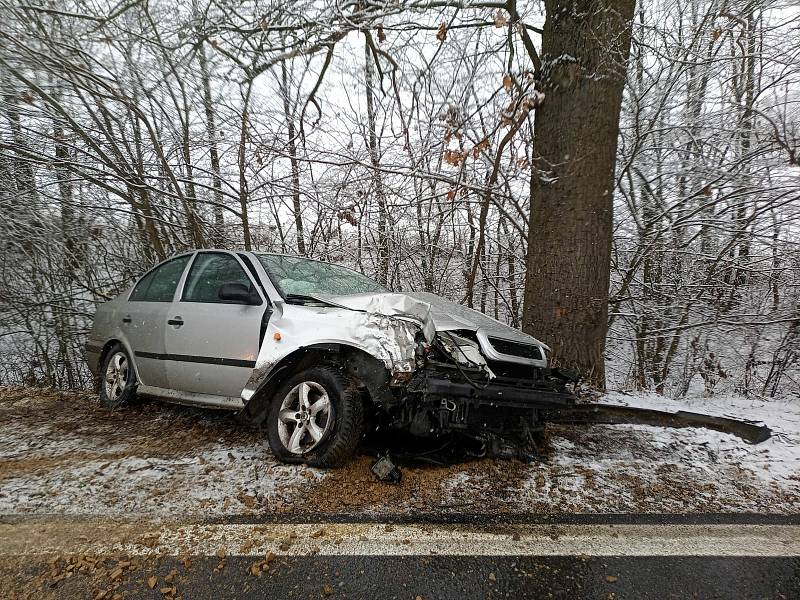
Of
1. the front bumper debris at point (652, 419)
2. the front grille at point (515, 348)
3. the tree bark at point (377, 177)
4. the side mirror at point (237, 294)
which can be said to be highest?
the tree bark at point (377, 177)

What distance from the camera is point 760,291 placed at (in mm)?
6824

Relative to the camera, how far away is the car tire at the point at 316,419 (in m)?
2.92

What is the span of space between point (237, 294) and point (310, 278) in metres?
0.70

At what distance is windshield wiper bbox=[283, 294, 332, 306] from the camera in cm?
349

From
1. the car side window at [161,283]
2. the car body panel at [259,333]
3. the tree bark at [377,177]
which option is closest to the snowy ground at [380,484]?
the car body panel at [259,333]

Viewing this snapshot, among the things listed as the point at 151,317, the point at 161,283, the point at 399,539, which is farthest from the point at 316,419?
the point at 161,283

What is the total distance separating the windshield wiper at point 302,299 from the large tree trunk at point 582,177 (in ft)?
8.39

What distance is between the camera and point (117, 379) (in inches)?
182

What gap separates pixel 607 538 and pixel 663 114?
6499mm

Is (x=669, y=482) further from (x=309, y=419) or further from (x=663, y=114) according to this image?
(x=663, y=114)

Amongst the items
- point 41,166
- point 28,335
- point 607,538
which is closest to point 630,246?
point 607,538

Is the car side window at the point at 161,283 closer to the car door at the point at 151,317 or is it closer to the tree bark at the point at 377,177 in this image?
the car door at the point at 151,317

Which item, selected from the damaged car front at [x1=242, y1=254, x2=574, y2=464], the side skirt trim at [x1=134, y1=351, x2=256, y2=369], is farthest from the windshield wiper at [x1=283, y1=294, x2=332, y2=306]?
the side skirt trim at [x1=134, y1=351, x2=256, y2=369]

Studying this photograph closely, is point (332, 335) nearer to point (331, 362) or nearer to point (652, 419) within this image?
point (331, 362)
